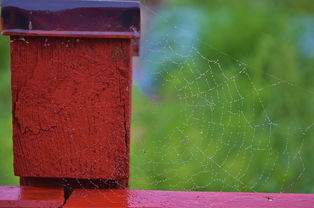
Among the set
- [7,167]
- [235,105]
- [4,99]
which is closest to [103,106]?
[7,167]

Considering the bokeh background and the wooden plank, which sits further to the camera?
the bokeh background

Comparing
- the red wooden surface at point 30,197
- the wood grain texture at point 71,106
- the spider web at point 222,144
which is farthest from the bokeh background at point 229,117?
the red wooden surface at point 30,197

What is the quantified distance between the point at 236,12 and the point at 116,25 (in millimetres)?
4191

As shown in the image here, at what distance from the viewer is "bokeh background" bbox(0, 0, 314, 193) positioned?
2.47m

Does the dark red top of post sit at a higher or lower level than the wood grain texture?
higher

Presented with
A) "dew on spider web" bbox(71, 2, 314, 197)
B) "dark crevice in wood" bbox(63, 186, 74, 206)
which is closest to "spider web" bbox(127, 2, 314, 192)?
"dew on spider web" bbox(71, 2, 314, 197)

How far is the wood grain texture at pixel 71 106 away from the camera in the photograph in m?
1.10

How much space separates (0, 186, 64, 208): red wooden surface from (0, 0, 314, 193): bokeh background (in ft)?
1.74

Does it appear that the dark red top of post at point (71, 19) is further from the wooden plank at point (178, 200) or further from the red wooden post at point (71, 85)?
the wooden plank at point (178, 200)

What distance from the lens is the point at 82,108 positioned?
112 cm

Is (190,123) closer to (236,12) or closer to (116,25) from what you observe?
(116,25)

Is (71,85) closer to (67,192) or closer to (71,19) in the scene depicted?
(71,19)

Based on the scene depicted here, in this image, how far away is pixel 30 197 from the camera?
1124 millimetres

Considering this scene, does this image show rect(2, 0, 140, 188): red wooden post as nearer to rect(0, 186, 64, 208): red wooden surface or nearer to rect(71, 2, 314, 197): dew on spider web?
rect(0, 186, 64, 208): red wooden surface
